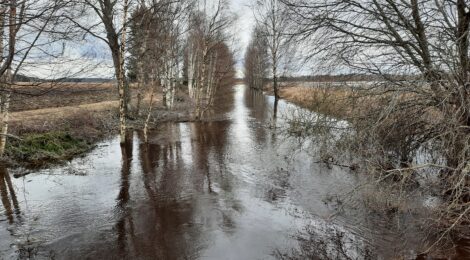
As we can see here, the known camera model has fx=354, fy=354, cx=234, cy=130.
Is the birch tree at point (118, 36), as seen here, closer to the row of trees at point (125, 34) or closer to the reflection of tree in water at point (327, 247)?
the row of trees at point (125, 34)

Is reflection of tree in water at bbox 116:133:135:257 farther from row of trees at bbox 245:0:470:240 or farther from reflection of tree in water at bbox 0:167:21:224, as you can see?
row of trees at bbox 245:0:470:240

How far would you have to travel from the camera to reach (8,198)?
29.1 ft

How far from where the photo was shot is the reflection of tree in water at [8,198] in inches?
309

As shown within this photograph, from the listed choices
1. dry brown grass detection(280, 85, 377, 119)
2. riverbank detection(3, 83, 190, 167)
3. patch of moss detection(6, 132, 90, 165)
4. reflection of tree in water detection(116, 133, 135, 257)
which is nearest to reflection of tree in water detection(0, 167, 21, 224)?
riverbank detection(3, 83, 190, 167)

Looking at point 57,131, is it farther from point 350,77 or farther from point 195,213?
point 350,77

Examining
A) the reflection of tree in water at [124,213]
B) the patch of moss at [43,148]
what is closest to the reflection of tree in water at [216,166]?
the reflection of tree in water at [124,213]

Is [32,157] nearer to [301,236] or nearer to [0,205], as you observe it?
[0,205]

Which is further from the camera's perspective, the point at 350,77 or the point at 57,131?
the point at 57,131

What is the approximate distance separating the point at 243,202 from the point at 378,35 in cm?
488

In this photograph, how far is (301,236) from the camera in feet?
21.9

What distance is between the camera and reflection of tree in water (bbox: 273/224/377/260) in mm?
5938

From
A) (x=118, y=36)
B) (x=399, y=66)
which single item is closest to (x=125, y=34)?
(x=118, y=36)

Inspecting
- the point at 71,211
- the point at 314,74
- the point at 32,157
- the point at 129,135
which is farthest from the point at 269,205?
the point at 129,135

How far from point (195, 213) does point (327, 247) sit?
2984mm
